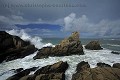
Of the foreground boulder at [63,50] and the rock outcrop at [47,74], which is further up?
the foreground boulder at [63,50]

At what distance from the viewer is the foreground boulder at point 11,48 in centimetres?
2227

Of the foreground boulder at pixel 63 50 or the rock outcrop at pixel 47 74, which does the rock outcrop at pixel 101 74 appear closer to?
the rock outcrop at pixel 47 74

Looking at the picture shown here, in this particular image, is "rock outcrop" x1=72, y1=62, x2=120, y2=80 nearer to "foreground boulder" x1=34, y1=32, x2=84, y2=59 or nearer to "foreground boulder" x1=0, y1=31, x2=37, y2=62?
"foreground boulder" x1=34, y1=32, x2=84, y2=59

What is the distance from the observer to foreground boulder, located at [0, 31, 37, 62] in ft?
73.0

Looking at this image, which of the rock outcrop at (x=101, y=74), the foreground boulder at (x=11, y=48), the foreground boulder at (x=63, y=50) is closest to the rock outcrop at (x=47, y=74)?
the rock outcrop at (x=101, y=74)

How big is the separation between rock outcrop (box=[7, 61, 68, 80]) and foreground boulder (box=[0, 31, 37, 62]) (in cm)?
831

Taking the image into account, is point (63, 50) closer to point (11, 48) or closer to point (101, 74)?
point (11, 48)

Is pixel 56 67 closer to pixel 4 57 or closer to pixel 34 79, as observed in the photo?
pixel 34 79

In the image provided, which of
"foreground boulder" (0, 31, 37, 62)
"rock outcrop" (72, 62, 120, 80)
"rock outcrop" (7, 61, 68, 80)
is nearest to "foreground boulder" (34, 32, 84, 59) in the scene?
"foreground boulder" (0, 31, 37, 62)

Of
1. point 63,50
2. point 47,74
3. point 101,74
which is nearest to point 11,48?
point 63,50

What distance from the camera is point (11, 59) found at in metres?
22.2

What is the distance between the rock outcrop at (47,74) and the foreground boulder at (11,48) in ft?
27.3

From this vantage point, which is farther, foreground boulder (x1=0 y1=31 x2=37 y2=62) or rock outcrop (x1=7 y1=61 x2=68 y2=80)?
foreground boulder (x1=0 y1=31 x2=37 y2=62)

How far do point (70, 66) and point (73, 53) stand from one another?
A: 697 centimetres
